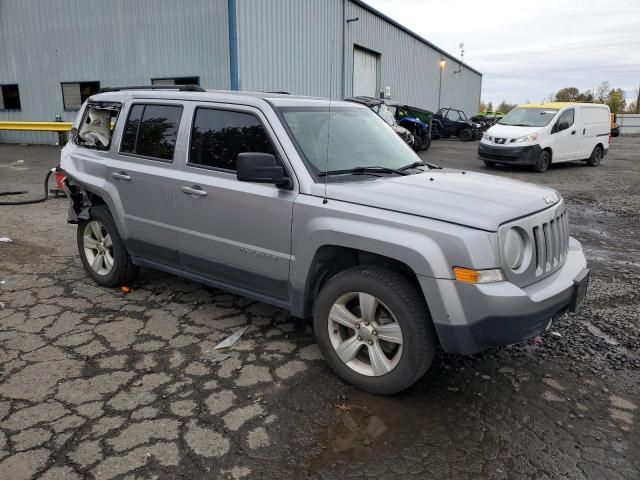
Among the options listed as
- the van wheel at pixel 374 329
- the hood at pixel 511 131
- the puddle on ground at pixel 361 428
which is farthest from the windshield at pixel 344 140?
the hood at pixel 511 131

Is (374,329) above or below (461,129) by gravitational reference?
below

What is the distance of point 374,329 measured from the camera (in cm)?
319

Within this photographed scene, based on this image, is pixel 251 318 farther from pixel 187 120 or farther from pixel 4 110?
pixel 4 110

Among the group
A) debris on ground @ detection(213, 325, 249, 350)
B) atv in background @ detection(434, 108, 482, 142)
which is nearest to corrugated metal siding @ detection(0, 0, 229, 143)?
debris on ground @ detection(213, 325, 249, 350)

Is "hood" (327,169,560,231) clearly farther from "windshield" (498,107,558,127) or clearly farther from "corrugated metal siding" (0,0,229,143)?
"corrugated metal siding" (0,0,229,143)

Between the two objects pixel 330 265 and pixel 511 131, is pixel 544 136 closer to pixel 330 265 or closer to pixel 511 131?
pixel 511 131

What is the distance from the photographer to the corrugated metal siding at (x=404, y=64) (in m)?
22.9

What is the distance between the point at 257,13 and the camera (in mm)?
15992

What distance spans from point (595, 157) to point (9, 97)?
22428 mm

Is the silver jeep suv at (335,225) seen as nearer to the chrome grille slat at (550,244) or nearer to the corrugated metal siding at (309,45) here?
the chrome grille slat at (550,244)

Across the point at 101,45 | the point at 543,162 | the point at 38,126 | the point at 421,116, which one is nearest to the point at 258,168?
the point at 543,162

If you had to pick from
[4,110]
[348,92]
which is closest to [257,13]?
[348,92]

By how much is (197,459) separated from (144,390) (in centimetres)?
80

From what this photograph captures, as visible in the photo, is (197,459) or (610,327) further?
(610,327)
